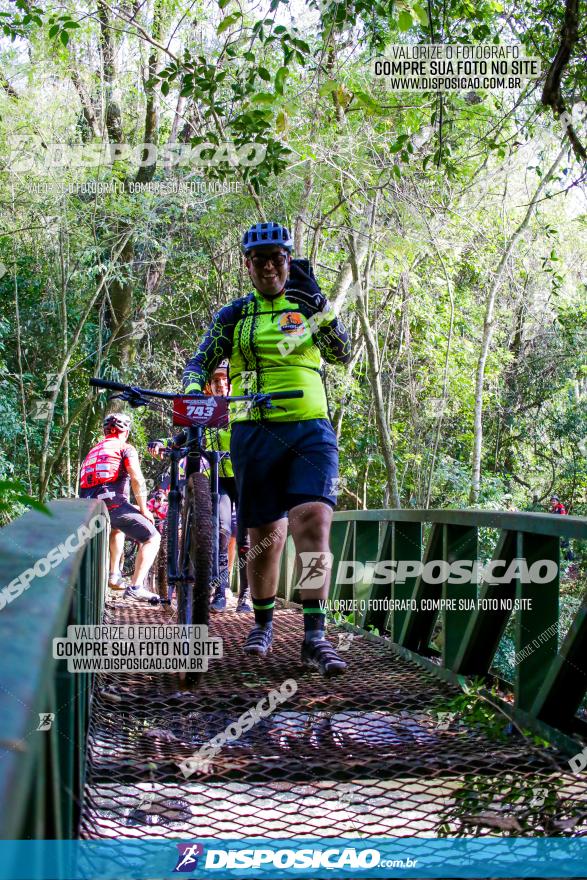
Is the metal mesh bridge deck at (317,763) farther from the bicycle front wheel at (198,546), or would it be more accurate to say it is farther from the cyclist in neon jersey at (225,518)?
the cyclist in neon jersey at (225,518)

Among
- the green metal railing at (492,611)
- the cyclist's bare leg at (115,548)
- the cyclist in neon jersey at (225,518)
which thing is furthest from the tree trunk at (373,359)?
the green metal railing at (492,611)

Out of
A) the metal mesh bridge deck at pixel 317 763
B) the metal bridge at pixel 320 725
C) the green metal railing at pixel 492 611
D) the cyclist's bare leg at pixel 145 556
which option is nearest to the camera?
the metal bridge at pixel 320 725

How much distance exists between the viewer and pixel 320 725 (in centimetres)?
339

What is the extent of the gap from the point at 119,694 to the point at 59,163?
1238 cm

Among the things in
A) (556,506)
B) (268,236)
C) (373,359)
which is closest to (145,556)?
(268,236)

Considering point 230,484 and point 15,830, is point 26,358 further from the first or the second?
point 15,830

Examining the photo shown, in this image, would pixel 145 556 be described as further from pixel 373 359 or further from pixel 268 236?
pixel 373 359

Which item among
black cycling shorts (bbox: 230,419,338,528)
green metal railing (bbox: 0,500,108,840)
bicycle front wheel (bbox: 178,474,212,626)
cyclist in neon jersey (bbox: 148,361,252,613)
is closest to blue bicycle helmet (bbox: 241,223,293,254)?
black cycling shorts (bbox: 230,419,338,528)

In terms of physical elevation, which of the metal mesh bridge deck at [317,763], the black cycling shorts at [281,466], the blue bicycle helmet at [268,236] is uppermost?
the blue bicycle helmet at [268,236]

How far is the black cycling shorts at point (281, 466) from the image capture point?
4.31 metres

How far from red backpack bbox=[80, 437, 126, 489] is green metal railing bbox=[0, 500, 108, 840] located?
18.0 feet

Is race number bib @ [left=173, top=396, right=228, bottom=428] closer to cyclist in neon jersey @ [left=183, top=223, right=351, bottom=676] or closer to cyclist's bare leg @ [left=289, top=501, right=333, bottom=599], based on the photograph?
cyclist in neon jersey @ [left=183, top=223, right=351, bottom=676]

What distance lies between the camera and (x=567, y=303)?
20578 millimetres

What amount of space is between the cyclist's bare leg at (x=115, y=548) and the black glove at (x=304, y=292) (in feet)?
12.3
